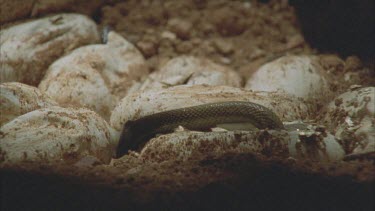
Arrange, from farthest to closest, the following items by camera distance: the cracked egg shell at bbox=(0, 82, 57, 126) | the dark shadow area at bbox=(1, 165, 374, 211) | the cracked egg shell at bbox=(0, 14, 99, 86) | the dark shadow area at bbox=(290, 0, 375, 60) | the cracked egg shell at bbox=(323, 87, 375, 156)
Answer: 1. the dark shadow area at bbox=(290, 0, 375, 60)
2. the cracked egg shell at bbox=(0, 14, 99, 86)
3. the cracked egg shell at bbox=(0, 82, 57, 126)
4. the cracked egg shell at bbox=(323, 87, 375, 156)
5. the dark shadow area at bbox=(1, 165, 374, 211)

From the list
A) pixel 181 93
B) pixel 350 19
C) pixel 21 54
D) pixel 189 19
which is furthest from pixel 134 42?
pixel 350 19

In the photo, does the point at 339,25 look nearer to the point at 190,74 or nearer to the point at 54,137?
the point at 190,74

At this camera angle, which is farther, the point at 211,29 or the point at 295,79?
the point at 211,29

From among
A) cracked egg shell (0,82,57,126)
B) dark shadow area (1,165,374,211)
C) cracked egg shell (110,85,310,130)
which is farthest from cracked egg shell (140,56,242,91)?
dark shadow area (1,165,374,211)

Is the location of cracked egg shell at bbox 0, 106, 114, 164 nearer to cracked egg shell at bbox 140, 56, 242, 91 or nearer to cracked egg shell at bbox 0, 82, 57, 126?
cracked egg shell at bbox 0, 82, 57, 126

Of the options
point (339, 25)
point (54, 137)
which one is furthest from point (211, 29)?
point (54, 137)

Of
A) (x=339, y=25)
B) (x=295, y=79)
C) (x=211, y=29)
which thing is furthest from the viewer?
(x=211, y=29)

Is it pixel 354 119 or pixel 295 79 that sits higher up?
pixel 295 79
